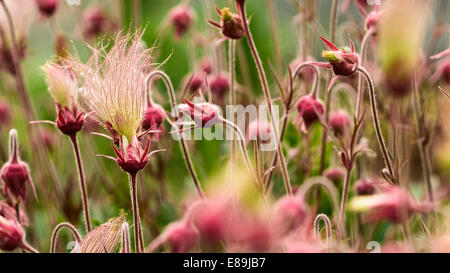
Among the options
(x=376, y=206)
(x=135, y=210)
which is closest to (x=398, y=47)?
(x=376, y=206)

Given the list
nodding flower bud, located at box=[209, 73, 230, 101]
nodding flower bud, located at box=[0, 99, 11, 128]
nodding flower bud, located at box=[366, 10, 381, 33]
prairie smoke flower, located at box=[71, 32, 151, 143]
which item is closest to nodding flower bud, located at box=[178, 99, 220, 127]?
prairie smoke flower, located at box=[71, 32, 151, 143]

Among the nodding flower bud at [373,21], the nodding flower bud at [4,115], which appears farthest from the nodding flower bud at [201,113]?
the nodding flower bud at [4,115]

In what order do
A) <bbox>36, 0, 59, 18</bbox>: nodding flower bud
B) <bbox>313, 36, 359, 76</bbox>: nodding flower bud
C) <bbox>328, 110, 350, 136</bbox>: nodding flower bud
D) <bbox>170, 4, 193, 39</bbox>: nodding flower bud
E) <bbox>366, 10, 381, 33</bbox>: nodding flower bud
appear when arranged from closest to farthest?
<bbox>313, 36, 359, 76</bbox>: nodding flower bud < <bbox>366, 10, 381, 33</bbox>: nodding flower bud < <bbox>328, 110, 350, 136</bbox>: nodding flower bud < <bbox>36, 0, 59, 18</bbox>: nodding flower bud < <bbox>170, 4, 193, 39</bbox>: nodding flower bud

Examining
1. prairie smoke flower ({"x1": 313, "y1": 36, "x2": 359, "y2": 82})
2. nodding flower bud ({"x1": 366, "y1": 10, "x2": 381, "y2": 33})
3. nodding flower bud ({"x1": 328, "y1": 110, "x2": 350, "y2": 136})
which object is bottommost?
nodding flower bud ({"x1": 328, "y1": 110, "x2": 350, "y2": 136})

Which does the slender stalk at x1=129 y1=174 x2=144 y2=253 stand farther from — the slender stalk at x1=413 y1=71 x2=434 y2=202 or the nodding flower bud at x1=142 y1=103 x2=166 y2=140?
the slender stalk at x1=413 y1=71 x2=434 y2=202

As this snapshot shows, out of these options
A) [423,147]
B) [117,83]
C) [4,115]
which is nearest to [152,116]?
[117,83]

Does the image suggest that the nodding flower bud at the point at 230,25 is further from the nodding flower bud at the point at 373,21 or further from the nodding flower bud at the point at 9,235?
the nodding flower bud at the point at 9,235

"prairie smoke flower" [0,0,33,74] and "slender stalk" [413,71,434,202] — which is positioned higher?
"prairie smoke flower" [0,0,33,74]
